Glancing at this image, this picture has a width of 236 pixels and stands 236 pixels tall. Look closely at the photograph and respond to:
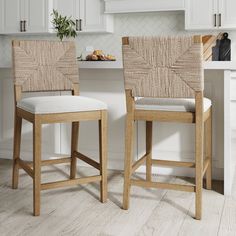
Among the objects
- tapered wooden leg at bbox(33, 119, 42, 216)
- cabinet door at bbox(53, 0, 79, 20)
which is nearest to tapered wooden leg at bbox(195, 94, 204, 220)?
tapered wooden leg at bbox(33, 119, 42, 216)

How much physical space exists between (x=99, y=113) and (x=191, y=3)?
7.93ft

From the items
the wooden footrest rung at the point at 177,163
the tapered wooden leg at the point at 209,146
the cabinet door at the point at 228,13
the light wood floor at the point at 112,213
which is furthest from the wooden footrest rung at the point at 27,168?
the cabinet door at the point at 228,13

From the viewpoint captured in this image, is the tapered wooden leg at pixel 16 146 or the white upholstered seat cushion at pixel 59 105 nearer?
the white upholstered seat cushion at pixel 59 105

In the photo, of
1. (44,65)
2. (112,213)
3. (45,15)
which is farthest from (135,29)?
(112,213)

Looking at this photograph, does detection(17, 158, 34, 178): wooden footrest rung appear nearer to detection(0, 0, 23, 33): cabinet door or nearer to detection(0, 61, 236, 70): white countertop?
detection(0, 61, 236, 70): white countertop

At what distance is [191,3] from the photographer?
4312mm

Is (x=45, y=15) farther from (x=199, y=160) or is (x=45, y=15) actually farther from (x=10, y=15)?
(x=199, y=160)

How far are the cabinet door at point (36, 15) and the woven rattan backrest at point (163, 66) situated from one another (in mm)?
2807

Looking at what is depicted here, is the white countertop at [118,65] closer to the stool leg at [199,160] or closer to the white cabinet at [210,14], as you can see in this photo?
the stool leg at [199,160]

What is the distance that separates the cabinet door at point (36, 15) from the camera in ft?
15.7

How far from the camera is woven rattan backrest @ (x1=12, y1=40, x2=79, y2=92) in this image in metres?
2.60

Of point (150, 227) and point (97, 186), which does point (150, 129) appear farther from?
point (150, 227)

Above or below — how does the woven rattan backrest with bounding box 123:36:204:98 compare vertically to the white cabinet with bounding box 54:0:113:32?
below

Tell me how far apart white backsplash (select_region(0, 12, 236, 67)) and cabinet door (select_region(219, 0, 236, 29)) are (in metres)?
0.27
